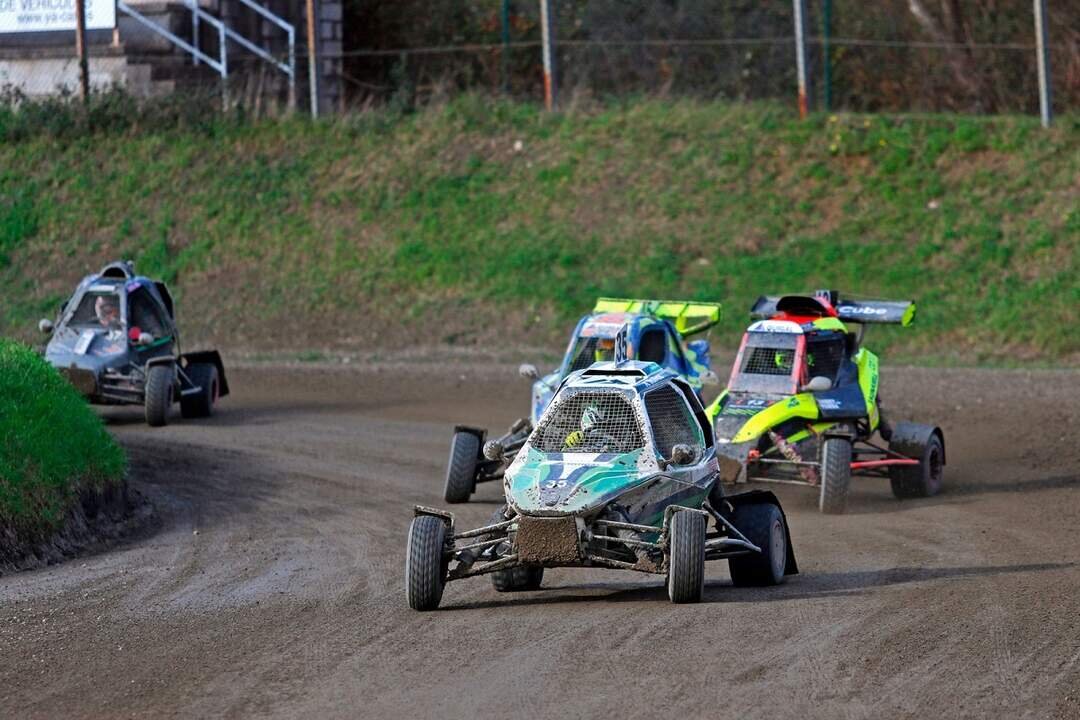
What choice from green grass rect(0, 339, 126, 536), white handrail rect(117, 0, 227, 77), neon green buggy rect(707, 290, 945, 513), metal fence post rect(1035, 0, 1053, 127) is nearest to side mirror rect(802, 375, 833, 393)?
neon green buggy rect(707, 290, 945, 513)

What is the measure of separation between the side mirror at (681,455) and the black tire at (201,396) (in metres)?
10.4

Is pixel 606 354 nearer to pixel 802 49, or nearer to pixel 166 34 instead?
pixel 802 49

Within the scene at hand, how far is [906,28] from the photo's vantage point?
32.7m

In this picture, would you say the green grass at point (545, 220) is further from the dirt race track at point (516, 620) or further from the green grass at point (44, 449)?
the green grass at point (44, 449)

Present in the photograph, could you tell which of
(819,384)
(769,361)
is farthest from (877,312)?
(819,384)

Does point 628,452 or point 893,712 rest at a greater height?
point 628,452

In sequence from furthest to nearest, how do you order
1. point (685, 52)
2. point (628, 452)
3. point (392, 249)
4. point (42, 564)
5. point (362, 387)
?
point (685, 52), point (392, 249), point (362, 387), point (42, 564), point (628, 452)

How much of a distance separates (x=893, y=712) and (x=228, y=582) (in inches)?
202

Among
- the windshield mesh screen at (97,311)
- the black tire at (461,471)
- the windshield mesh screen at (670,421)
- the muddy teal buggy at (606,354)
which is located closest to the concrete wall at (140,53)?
the windshield mesh screen at (97,311)

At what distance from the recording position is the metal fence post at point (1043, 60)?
27219mm

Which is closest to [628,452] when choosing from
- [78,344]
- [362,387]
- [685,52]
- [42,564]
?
[42,564]

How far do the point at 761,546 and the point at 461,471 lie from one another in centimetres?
443

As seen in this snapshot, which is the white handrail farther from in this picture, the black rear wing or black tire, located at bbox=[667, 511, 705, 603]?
black tire, located at bbox=[667, 511, 705, 603]

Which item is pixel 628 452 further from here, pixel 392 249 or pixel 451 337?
pixel 392 249
